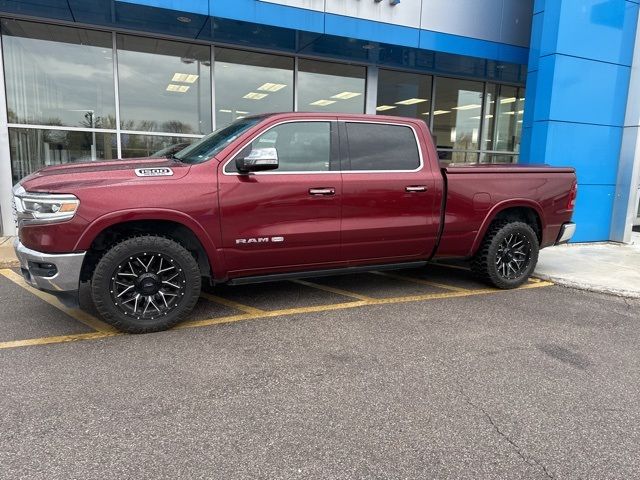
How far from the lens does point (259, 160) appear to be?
13.8 ft

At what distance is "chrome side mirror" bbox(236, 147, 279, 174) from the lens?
4.22 metres

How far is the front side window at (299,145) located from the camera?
464cm

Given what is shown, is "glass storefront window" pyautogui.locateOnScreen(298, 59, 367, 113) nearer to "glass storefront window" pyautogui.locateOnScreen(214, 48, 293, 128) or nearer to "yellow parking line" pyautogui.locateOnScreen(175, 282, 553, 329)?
"glass storefront window" pyautogui.locateOnScreen(214, 48, 293, 128)

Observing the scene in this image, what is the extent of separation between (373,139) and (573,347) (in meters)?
2.79

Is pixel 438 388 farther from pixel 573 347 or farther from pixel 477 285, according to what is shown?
pixel 477 285

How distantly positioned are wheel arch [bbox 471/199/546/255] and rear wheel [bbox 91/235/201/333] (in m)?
3.36

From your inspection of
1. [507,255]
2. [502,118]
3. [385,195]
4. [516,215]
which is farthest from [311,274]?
[502,118]

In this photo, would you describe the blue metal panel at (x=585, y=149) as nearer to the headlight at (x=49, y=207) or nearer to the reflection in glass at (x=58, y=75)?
the headlight at (x=49, y=207)

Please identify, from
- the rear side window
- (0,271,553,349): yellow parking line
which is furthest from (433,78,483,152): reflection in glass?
the rear side window

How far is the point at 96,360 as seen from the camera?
3.75m

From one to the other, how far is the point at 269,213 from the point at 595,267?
547cm

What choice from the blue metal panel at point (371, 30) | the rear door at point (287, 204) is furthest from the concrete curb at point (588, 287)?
the blue metal panel at point (371, 30)

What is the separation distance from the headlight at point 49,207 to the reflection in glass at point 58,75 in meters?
5.83

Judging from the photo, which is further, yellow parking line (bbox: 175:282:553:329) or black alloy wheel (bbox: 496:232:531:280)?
black alloy wheel (bbox: 496:232:531:280)
